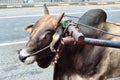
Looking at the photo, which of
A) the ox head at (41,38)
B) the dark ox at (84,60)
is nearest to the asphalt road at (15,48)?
the dark ox at (84,60)

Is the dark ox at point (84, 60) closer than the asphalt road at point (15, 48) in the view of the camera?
Yes

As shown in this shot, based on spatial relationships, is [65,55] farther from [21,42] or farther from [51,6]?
[51,6]

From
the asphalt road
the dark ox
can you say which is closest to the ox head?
the dark ox

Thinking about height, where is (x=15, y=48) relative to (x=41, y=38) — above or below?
below

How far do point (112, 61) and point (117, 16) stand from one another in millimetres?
8873

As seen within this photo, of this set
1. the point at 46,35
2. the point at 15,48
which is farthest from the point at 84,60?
the point at 15,48

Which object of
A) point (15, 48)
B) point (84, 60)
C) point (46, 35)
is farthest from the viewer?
point (15, 48)

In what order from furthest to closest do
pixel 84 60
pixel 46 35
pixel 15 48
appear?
pixel 15 48 < pixel 84 60 < pixel 46 35

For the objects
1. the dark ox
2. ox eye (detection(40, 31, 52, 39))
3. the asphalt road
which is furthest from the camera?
the asphalt road

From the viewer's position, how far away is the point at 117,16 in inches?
470

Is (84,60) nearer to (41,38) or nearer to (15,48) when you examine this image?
(41,38)

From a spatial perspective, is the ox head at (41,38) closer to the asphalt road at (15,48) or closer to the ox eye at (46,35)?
the ox eye at (46,35)

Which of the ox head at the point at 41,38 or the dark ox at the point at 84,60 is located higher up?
the ox head at the point at 41,38

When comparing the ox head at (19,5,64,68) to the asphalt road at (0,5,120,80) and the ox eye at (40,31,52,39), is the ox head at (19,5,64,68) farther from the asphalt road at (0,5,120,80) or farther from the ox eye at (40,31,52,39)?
the asphalt road at (0,5,120,80)
